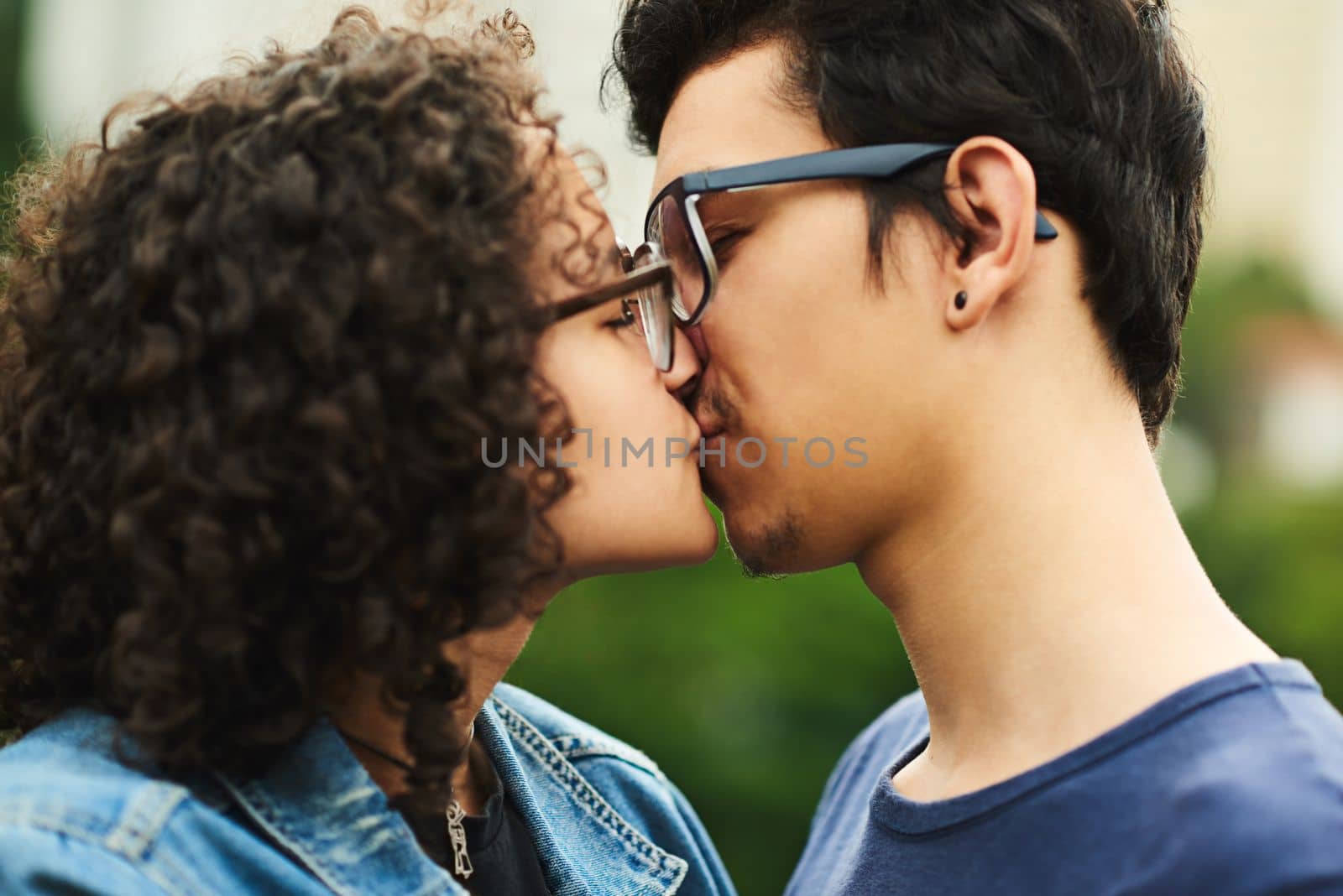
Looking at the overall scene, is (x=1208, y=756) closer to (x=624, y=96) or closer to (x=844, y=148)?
(x=844, y=148)

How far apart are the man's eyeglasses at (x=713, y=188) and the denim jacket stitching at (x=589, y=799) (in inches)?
40.2

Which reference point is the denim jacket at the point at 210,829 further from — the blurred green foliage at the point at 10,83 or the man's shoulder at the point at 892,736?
the blurred green foliage at the point at 10,83

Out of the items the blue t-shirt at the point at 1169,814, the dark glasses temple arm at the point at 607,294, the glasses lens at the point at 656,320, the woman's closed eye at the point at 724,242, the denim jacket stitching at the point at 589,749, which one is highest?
the woman's closed eye at the point at 724,242

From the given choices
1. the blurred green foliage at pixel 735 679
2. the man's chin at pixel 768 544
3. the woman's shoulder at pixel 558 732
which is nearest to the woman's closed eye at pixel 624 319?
the man's chin at pixel 768 544

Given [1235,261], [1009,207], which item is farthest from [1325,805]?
[1235,261]

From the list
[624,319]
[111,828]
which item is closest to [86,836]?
[111,828]

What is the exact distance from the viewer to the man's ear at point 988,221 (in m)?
2.35

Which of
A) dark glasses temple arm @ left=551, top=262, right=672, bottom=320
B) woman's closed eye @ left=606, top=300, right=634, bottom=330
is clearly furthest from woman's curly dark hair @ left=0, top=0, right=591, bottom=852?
woman's closed eye @ left=606, top=300, right=634, bottom=330

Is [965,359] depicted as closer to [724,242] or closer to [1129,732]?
[724,242]

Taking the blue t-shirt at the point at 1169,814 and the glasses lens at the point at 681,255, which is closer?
the blue t-shirt at the point at 1169,814

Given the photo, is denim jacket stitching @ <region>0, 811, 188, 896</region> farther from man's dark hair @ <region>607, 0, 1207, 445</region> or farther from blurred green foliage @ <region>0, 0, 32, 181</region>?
blurred green foliage @ <region>0, 0, 32, 181</region>

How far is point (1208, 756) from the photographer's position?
6.43 ft

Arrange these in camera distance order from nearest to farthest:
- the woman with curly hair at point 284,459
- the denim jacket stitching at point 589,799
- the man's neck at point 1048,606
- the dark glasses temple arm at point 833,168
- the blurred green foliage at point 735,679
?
the woman with curly hair at point 284,459
the man's neck at point 1048,606
the dark glasses temple arm at point 833,168
the denim jacket stitching at point 589,799
the blurred green foliage at point 735,679

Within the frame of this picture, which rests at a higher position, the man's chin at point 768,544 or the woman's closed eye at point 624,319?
the woman's closed eye at point 624,319
